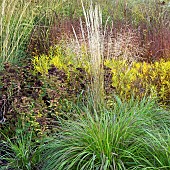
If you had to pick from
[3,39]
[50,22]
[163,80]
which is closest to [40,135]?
[163,80]

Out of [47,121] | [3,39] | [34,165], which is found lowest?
[34,165]

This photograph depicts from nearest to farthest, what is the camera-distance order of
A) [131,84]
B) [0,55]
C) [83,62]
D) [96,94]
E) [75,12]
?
[96,94] → [131,84] → [83,62] → [0,55] → [75,12]

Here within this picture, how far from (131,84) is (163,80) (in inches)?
18.2

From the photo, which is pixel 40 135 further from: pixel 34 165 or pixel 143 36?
pixel 143 36

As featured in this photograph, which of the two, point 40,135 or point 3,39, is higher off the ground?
point 3,39

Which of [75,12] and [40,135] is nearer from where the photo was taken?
[40,135]

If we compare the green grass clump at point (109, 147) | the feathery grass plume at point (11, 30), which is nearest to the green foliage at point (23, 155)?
the green grass clump at point (109, 147)

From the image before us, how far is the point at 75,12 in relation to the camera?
Result: 6.76 m

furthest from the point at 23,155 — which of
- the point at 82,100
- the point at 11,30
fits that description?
the point at 11,30

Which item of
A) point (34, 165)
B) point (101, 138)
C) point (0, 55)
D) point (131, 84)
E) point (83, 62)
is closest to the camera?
point (101, 138)

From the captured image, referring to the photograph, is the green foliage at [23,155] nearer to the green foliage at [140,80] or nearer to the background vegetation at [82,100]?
the background vegetation at [82,100]

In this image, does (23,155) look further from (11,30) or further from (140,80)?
(11,30)

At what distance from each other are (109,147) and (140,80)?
1.62 m

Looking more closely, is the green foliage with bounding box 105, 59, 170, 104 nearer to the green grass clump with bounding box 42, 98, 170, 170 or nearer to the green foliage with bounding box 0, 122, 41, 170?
the green grass clump with bounding box 42, 98, 170, 170
